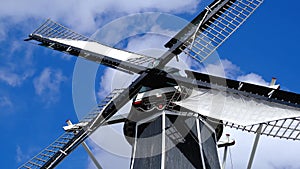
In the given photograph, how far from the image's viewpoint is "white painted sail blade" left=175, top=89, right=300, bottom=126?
35.9 ft

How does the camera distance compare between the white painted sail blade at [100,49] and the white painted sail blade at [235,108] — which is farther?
the white painted sail blade at [100,49]

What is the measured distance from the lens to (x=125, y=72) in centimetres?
1279

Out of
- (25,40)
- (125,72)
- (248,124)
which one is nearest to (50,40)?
(25,40)

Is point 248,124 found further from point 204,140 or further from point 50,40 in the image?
point 50,40

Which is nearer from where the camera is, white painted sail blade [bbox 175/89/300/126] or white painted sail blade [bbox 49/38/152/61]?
white painted sail blade [bbox 175/89/300/126]

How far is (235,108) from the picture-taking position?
11.4 metres

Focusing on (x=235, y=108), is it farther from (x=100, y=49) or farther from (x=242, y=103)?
(x=100, y=49)

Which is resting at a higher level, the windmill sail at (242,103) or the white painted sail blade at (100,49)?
the white painted sail blade at (100,49)

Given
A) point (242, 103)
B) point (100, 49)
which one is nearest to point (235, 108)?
point (242, 103)

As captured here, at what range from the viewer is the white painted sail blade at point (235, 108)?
10945 millimetres

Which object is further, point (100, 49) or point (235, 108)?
point (100, 49)

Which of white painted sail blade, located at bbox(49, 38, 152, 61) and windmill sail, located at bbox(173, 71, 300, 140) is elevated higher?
white painted sail blade, located at bbox(49, 38, 152, 61)

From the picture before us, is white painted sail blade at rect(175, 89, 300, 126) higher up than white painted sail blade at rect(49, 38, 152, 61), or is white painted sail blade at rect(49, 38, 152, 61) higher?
white painted sail blade at rect(49, 38, 152, 61)

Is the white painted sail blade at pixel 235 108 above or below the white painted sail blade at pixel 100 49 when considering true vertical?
below
